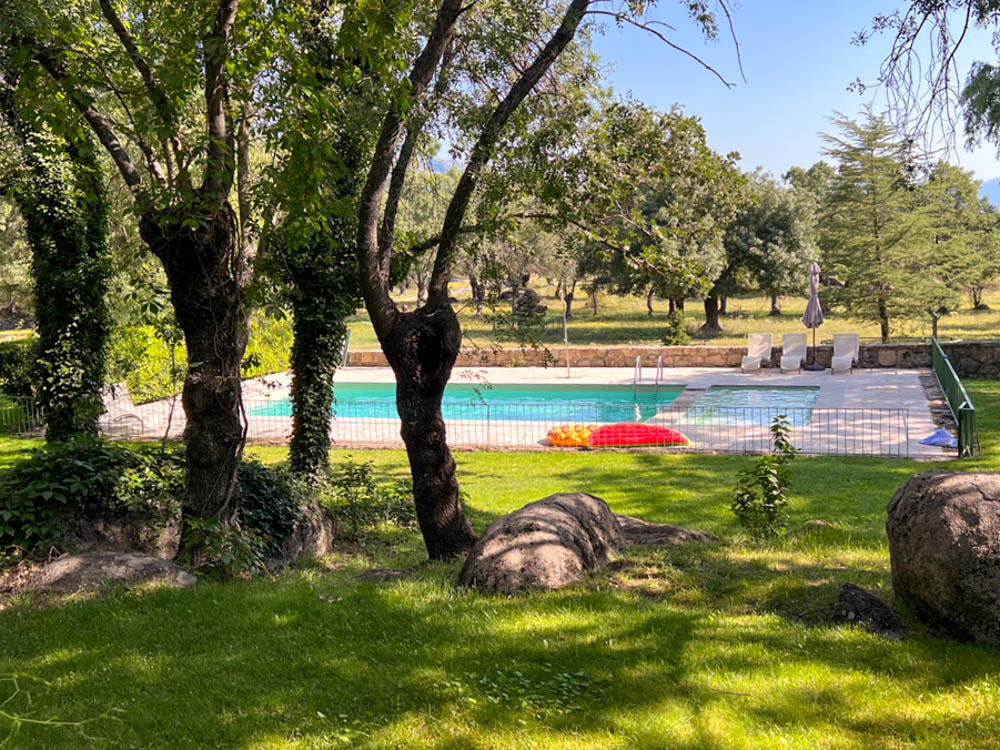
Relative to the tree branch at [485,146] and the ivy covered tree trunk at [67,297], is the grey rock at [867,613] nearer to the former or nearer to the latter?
the tree branch at [485,146]

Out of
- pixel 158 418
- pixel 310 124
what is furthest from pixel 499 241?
pixel 158 418

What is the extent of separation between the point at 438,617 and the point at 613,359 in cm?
2276

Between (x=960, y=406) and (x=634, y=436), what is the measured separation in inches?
213

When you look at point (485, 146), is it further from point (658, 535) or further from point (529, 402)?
point (529, 402)

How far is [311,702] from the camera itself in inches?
138

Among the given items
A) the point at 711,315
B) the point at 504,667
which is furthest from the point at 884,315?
the point at 504,667

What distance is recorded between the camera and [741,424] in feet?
52.2

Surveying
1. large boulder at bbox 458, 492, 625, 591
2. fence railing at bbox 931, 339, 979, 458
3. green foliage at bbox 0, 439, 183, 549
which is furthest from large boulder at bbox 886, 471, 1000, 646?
fence railing at bbox 931, 339, 979, 458

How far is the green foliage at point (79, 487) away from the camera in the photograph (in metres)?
6.20

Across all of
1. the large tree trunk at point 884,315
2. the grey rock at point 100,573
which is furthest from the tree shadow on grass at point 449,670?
the large tree trunk at point 884,315

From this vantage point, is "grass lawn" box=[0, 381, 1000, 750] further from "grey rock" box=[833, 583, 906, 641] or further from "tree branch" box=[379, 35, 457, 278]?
"tree branch" box=[379, 35, 457, 278]

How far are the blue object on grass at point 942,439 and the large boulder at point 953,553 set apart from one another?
9.43 metres

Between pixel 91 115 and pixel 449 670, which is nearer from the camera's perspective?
pixel 449 670

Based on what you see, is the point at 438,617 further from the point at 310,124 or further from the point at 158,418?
the point at 158,418
